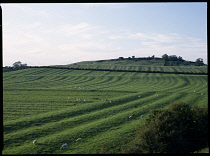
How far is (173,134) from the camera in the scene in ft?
35.6

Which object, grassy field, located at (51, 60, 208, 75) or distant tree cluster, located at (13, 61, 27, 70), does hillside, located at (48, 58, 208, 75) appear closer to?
grassy field, located at (51, 60, 208, 75)

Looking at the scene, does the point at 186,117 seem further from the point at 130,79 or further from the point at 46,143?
the point at 130,79

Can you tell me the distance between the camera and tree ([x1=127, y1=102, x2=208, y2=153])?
10.2 m

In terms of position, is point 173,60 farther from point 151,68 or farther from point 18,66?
point 18,66

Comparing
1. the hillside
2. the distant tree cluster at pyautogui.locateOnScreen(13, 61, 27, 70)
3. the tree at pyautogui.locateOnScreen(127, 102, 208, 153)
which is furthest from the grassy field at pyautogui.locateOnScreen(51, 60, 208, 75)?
the tree at pyautogui.locateOnScreen(127, 102, 208, 153)

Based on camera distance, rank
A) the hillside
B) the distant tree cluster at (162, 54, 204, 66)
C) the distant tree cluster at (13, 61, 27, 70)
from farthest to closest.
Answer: the distant tree cluster at (162, 54, 204, 66)
the hillside
the distant tree cluster at (13, 61, 27, 70)

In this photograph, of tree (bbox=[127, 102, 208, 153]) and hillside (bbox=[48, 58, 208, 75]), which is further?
hillside (bbox=[48, 58, 208, 75])

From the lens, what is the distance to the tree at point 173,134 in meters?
10.2

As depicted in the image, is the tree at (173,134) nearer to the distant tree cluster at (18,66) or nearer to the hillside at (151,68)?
the hillside at (151,68)

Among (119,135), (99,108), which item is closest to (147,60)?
(99,108)

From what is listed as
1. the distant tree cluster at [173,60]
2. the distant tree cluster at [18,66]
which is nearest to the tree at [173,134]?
the distant tree cluster at [18,66]

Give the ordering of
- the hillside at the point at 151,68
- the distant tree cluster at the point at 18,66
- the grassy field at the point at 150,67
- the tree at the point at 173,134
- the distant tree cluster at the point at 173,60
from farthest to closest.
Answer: the distant tree cluster at the point at 173,60 < the grassy field at the point at 150,67 < the hillside at the point at 151,68 < the distant tree cluster at the point at 18,66 < the tree at the point at 173,134

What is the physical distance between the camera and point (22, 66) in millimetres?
65125

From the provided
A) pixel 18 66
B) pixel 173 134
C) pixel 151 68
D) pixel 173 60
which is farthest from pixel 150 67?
pixel 173 134
